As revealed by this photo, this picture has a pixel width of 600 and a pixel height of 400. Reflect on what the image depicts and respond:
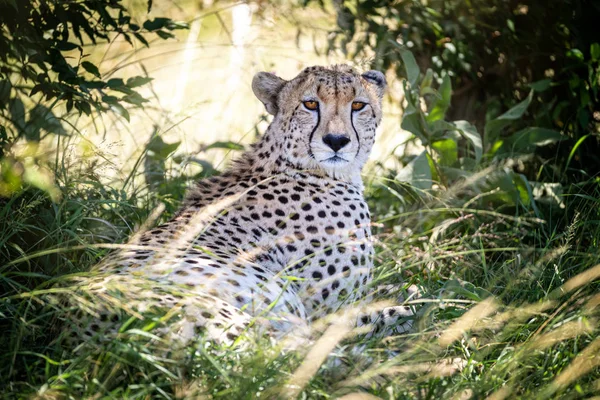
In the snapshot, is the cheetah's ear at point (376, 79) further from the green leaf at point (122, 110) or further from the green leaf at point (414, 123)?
the green leaf at point (122, 110)

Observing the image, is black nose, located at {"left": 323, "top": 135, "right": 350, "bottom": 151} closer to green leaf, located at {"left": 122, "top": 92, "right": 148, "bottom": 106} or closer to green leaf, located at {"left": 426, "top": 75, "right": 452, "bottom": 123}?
green leaf, located at {"left": 122, "top": 92, "right": 148, "bottom": 106}

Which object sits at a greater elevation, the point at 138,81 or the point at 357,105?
the point at 138,81

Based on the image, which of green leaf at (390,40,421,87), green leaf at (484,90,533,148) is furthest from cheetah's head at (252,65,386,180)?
green leaf at (484,90,533,148)

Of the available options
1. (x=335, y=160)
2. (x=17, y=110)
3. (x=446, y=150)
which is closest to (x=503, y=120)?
(x=446, y=150)

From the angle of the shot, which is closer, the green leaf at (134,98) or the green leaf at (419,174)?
the green leaf at (134,98)

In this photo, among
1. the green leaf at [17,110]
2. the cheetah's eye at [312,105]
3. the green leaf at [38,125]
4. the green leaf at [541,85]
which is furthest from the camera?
the green leaf at [541,85]

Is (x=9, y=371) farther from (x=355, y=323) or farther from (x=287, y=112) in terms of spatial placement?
(x=287, y=112)

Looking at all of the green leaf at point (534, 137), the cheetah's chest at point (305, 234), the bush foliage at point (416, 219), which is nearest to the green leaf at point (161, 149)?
the bush foliage at point (416, 219)

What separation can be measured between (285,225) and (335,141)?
424 mm

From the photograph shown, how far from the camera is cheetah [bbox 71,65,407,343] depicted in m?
2.69

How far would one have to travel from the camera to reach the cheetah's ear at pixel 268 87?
12.0 ft

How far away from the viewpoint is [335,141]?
11.0 ft

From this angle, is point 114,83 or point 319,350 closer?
point 319,350

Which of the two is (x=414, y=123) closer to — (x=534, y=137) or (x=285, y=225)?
(x=534, y=137)
